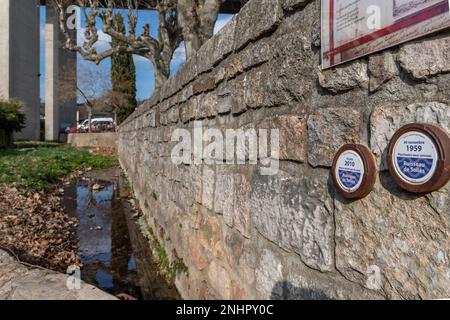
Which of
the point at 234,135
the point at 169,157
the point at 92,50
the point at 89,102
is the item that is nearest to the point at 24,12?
the point at 89,102

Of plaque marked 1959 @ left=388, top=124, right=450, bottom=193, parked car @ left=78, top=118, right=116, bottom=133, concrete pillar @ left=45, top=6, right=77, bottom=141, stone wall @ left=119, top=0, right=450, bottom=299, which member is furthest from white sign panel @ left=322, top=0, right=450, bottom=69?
parked car @ left=78, top=118, right=116, bottom=133

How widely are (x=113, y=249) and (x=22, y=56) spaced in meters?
24.1

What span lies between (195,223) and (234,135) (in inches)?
40.9

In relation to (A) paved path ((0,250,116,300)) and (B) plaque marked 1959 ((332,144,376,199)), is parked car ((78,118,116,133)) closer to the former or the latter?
(A) paved path ((0,250,116,300))

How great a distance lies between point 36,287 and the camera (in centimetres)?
195

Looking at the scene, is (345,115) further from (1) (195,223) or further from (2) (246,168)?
(1) (195,223)

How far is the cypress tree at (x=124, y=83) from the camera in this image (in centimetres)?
2955

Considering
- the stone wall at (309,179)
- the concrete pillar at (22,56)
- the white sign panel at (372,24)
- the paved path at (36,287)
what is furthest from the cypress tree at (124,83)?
the white sign panel at (372,24)

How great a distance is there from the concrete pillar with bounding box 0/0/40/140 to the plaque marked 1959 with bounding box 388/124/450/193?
24.5 metres

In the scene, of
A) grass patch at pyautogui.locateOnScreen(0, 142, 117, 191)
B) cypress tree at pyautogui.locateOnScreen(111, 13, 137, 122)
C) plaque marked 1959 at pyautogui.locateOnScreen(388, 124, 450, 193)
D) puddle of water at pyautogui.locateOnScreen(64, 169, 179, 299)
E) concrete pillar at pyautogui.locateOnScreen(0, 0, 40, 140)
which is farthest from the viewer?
cypress tree at pyautogui.locateOnScreen(111, 13, 137, 122)

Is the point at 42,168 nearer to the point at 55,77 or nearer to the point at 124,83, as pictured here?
the point at 55,77

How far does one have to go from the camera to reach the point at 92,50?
529 inches

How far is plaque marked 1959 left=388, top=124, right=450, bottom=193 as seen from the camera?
1008mm

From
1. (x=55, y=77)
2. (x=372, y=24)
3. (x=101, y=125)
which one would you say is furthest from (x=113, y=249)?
(x=101, y=125)
